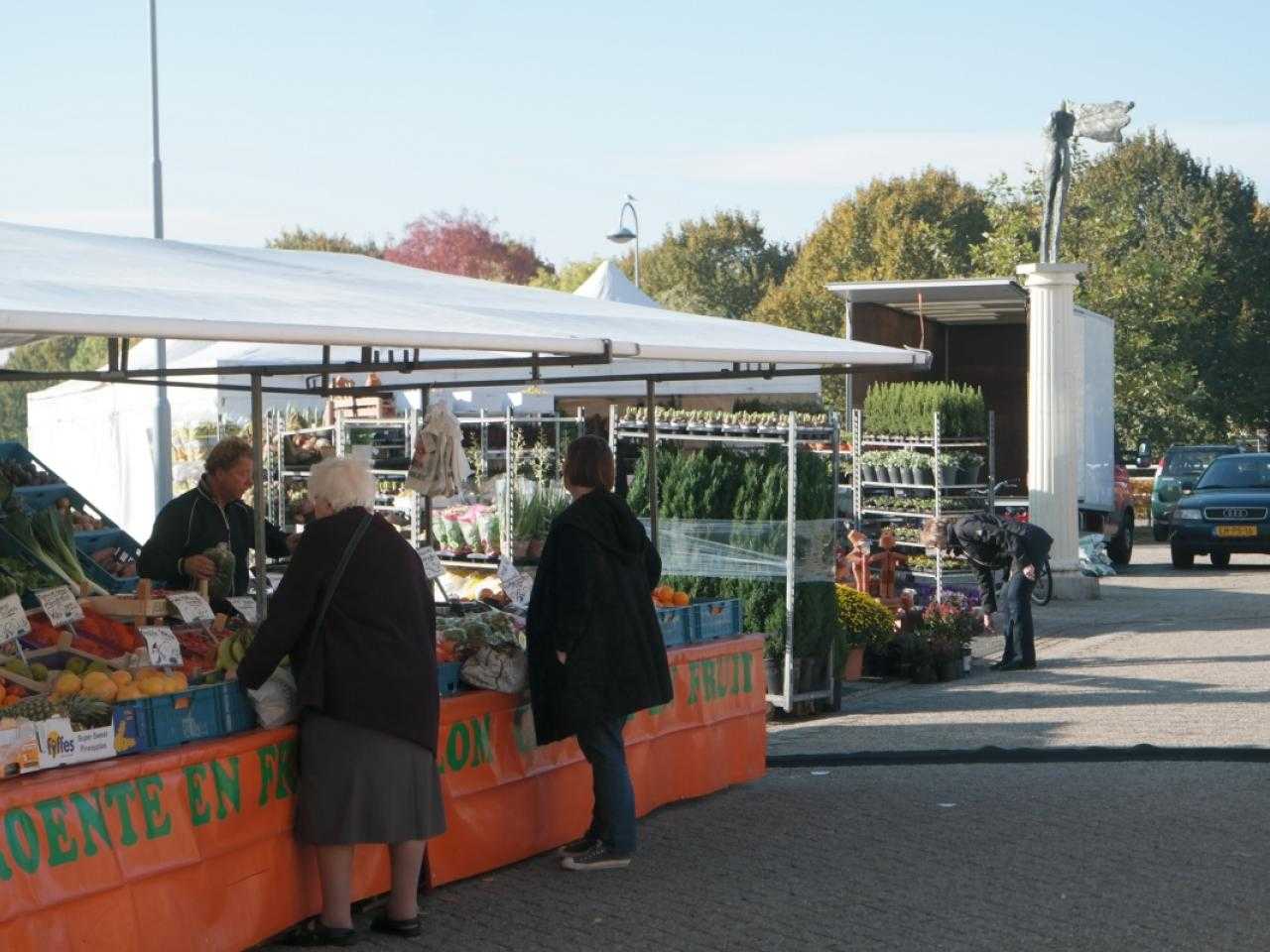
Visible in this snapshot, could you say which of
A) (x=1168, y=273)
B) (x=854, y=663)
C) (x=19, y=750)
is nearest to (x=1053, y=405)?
(x=854, y=663)

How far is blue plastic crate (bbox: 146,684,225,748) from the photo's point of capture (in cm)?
576

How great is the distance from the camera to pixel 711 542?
466 inches

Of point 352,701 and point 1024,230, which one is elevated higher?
point 1024,230

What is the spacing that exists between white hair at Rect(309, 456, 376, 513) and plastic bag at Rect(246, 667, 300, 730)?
2.14 ft

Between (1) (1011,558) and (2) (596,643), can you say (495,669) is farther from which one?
(1) (1011,558)

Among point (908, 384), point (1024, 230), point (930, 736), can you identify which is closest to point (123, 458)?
point (908, 384)

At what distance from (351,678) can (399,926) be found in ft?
3.14

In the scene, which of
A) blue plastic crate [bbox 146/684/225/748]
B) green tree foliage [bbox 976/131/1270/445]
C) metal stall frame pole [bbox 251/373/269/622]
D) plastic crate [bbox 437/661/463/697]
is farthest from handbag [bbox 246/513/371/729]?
green tree foliage [bbox 976/131/1270/445]

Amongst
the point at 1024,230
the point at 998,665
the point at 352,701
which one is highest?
the point at 1024,230

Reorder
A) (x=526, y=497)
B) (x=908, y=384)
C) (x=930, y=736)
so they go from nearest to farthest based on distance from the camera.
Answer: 1. (x=930, y=736)
2. (x=526, y=497)
3. (x=908, y=384)

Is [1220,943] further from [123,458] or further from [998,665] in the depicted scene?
[123,458]

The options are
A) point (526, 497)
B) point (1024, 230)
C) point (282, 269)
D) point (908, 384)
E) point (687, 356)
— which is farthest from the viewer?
point (1024, 230)

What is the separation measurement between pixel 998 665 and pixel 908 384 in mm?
4994

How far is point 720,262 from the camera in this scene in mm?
75312
